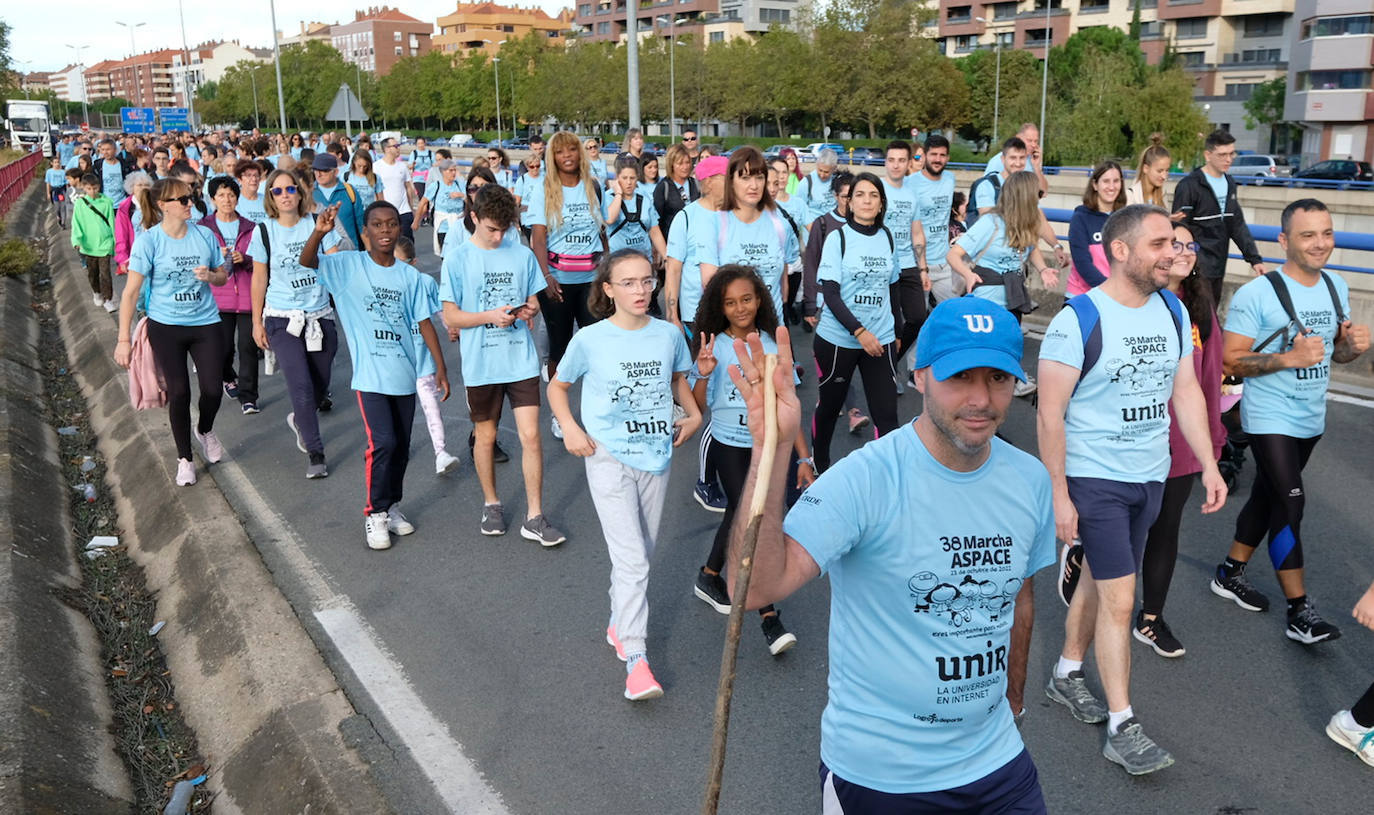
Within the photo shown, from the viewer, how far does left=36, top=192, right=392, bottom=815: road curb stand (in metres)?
4.18

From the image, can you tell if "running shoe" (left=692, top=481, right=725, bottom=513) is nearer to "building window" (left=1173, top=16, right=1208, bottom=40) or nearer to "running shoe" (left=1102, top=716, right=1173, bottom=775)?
"running shoe" (left=1102, top=716, right=1173, bottom=775)

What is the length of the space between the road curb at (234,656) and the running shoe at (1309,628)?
3815mm

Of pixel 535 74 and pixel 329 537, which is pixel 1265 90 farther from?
pixel 329 537

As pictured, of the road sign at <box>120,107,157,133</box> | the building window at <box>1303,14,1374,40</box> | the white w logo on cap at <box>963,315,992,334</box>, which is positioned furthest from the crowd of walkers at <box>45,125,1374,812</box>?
the road sign at <box>120,107,157,133</box>

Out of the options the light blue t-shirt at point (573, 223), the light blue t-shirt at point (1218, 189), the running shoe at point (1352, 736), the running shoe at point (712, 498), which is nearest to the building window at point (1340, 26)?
the light blue t-shirt at point (1218, 189)

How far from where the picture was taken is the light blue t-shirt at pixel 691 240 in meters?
7.10

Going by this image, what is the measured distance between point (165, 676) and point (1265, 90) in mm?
71747

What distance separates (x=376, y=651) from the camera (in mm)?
5230

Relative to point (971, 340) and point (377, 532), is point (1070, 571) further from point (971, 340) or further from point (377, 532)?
point (377, 532)

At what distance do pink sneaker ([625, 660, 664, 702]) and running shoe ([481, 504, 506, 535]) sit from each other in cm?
222

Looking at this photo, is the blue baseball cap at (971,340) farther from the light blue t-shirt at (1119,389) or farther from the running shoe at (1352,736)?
the running shoe at (1352,736)

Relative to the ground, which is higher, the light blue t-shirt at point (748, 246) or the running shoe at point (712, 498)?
the light blue t-shirt at point (748, 246)

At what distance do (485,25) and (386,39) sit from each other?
29.4 m

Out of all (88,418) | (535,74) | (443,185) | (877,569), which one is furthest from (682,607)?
(535,74)
